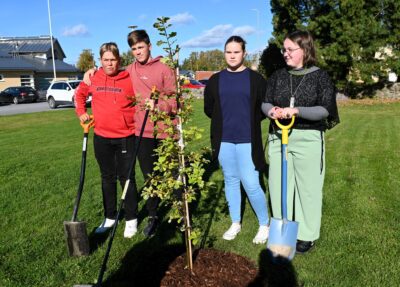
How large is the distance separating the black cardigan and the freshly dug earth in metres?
0.89

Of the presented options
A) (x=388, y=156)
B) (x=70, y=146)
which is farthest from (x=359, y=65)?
(x=70, y=146)

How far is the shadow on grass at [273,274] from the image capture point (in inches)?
126

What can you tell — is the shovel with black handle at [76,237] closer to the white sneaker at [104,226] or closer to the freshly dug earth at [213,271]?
the white sneaker at [104,226]

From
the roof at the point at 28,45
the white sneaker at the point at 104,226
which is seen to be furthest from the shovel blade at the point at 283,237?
the roof at the point at 28,45

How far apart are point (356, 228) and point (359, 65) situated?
19.1m

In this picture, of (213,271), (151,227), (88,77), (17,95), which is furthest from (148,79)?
(17,95)

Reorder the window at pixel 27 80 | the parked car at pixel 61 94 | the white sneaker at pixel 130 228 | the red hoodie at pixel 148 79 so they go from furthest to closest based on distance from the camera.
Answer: the window at pixel 27 80
the parked car at pixel 61 94
the white sneaker at pixel 130 228
the red hoodie at pixel 148 79

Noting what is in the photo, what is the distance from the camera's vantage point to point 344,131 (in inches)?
449

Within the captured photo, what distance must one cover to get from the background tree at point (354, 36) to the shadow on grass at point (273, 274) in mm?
19039

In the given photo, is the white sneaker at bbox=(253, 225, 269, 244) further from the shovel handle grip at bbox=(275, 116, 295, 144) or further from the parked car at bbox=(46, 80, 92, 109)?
the parked car at bbox=(46, 80, 92, 109)

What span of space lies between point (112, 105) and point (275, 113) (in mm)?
1625

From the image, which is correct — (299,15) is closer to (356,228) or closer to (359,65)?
(359,65)

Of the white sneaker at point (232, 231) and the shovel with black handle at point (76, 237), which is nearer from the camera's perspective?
the shovel with black handle at point (76, 237)

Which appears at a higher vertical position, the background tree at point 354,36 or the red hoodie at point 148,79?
the background tree at point 354,36
